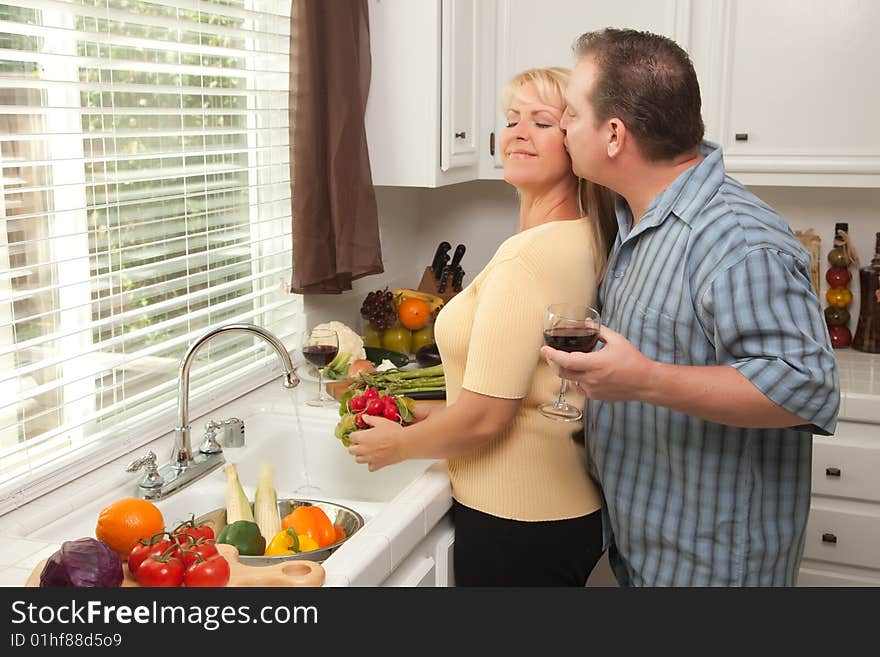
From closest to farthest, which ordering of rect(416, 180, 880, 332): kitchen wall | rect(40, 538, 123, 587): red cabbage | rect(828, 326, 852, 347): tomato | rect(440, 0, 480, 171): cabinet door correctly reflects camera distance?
1. rect(40, 538, 123, 587): red cabbage
2. rect(440, 0, 480, 171): cabinet door
3. rect(828, 326, 852, 347): tomato
4. rect(416, 180, 880, 332): kitchen wall

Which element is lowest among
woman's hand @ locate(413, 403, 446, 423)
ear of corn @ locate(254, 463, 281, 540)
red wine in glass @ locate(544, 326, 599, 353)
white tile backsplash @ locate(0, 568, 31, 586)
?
ear of corn @ locate(254, 463, 281, 540)

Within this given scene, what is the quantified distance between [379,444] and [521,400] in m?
0.28

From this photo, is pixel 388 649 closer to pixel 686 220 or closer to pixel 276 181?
pixel 686 220

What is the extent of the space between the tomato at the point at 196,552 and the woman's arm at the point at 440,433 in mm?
476

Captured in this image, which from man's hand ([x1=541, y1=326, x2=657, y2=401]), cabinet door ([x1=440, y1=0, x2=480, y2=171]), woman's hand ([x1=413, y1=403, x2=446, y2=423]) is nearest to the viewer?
man's hand ([x1=541, y1=326, x2=657, y2=401])

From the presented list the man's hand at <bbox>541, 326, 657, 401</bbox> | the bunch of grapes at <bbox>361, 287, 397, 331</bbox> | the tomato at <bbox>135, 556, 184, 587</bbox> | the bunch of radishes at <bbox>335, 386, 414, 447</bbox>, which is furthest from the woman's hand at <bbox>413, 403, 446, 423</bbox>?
the bunch of grapes at <bbox>361, 287, 397, 331</bbox>

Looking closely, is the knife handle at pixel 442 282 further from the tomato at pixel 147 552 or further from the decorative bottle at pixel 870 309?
the tomato at pixel 147 552

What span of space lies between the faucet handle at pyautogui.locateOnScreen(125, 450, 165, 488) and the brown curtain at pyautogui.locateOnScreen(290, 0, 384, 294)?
76cm

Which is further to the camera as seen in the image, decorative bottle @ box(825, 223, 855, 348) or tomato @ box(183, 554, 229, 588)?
decorative bottle @ box(825, 223, 855, 348)

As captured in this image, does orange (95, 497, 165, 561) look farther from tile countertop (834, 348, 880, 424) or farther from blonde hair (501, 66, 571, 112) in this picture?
tile countertop (834, 348, 880, 424)

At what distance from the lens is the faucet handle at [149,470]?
73.0 inches

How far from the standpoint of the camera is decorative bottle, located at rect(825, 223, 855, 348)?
3061mm

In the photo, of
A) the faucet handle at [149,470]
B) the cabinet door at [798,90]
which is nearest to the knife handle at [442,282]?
the cabinet door at [798,90]

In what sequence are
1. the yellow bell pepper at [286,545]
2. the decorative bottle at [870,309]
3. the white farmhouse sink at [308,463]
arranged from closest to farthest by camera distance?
the yellow bell pepper at [286,545] < the white farmhouse sink at [308,463] < the decorative bottle at [870,309]
